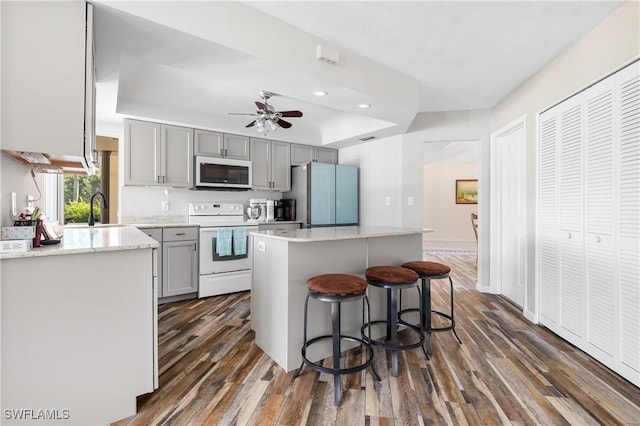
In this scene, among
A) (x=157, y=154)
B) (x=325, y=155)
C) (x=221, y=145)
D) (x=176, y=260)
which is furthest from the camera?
(x=325, y=155)

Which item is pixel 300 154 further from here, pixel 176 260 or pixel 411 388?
pixel 411 388

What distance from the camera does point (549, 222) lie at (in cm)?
285

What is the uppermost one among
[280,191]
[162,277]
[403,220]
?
A: [280,191]

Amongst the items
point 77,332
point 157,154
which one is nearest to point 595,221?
point 77,332

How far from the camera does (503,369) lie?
214 cm

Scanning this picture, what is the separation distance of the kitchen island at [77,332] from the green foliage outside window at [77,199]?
299cm

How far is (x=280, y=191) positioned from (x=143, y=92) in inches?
91.9

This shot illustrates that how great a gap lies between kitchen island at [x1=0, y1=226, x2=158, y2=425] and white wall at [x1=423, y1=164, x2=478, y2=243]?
8415 mm

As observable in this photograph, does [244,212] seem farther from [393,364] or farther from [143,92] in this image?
[393,364]

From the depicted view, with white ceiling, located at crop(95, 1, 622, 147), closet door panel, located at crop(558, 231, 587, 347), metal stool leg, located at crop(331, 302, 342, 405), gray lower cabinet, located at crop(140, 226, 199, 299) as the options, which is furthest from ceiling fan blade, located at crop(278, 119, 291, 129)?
closet door panel, located at crop(558, 231, 587, 347)

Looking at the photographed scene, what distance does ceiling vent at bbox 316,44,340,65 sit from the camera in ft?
7.79

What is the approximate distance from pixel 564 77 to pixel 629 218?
1.37 m

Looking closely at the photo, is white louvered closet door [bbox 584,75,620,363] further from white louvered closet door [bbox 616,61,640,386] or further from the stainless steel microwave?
the stainless steel microwave

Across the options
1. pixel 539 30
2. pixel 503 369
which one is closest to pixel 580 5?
pixel 539 30
